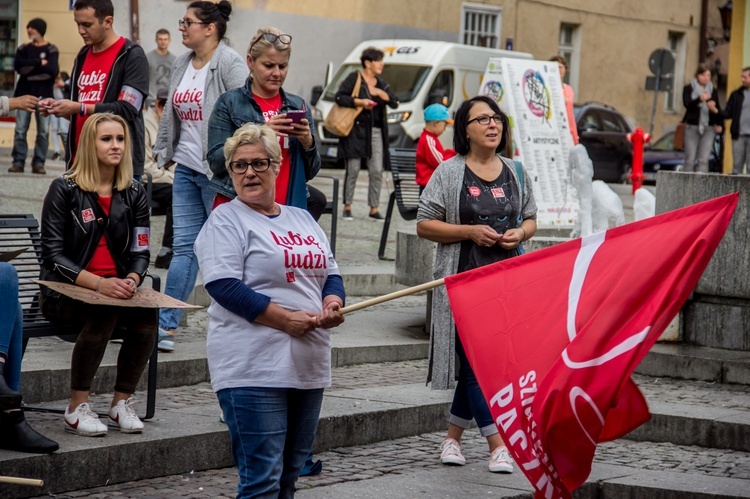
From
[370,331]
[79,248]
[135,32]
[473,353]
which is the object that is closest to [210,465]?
[79,248]

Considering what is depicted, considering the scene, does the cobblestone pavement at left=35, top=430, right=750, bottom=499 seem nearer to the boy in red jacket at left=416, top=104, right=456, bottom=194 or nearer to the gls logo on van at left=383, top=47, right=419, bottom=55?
the boy in red jacket at left=416, top=104, right=456, bottom=194

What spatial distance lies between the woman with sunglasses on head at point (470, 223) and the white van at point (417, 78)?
66.2 feet

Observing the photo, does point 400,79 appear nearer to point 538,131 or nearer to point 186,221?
point 538,131

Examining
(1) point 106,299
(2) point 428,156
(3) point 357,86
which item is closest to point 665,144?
(3) point 357,86

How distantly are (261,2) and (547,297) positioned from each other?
25.8m

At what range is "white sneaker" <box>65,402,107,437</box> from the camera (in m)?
5.99

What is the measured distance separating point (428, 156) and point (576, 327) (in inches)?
294

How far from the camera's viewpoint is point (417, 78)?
2786cm

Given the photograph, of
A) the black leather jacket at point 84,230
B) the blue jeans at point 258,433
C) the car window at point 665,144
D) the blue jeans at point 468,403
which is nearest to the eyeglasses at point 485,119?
the blue jeans at point 468,403

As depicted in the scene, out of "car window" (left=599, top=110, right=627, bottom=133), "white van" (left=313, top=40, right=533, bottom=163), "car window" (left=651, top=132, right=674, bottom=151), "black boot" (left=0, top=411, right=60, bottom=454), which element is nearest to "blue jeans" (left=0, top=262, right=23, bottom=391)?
"black boot" (left=0, top=411, right=60, bottom=454)

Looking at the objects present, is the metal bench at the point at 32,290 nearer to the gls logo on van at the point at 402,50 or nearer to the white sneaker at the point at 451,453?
the white sneaker at the point at 451,453

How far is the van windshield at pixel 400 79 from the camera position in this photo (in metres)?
27.6

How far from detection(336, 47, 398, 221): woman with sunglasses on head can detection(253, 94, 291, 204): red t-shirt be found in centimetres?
943

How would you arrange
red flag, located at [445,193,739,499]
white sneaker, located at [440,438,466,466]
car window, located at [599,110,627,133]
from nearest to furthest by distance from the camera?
red flag, located at [445,193,739,499]
white sneaker, located at [440,438,466,466]
car window, located at [599,110,627,133]
